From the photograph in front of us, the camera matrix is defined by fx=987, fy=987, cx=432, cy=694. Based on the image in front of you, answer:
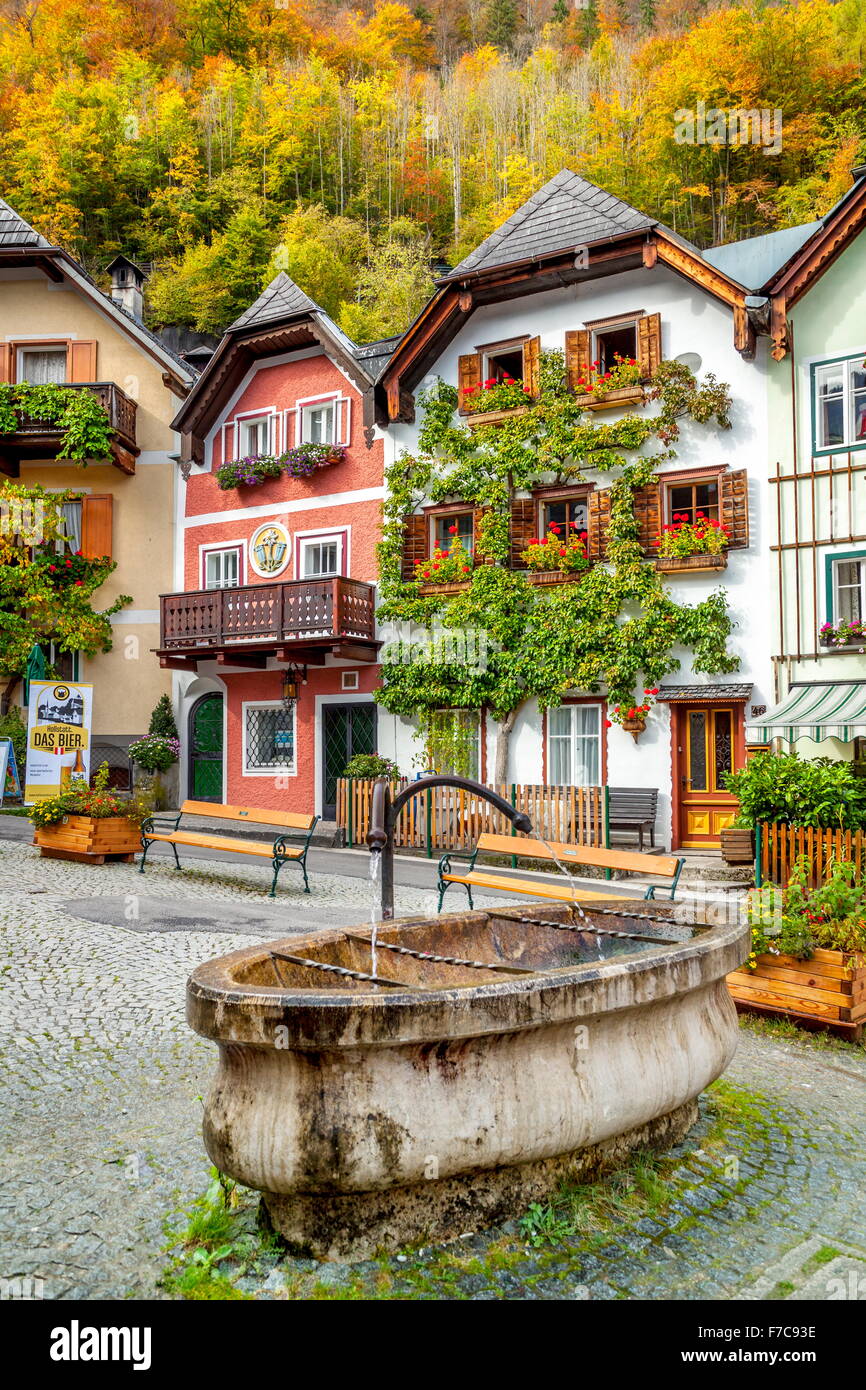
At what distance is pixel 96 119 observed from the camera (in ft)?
120

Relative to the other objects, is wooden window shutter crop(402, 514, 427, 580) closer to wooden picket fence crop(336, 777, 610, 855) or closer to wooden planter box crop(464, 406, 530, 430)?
wooden planter box crop(464, 406, 530, 430)

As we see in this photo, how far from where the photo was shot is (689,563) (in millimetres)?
16234

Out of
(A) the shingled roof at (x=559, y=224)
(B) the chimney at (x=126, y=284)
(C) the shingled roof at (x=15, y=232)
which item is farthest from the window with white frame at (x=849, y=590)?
(B) the chimney at (x=126, y=284)

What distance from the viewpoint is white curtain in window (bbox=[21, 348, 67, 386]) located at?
2405 cm

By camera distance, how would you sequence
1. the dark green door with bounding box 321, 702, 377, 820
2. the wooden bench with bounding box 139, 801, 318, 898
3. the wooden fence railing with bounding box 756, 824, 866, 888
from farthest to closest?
the dark green door with bounding box 321, 702, 377, 820 < the wooden bench with bounding box 139, 801, 318, 898 < the wooden fence railing with bounding box 756, 824, 866, 888

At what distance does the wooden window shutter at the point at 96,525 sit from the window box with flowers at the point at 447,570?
27.5 feet

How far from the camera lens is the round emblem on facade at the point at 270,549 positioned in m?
21.7

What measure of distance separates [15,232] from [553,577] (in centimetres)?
1608

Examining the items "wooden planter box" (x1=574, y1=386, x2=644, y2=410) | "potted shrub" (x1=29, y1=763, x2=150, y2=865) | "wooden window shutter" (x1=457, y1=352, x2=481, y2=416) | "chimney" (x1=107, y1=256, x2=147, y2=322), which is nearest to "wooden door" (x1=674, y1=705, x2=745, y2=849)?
"wooden planter box" (x1=574, y1=386, x2=644, y2=410)

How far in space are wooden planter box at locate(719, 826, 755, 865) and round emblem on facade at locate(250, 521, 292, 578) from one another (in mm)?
11833

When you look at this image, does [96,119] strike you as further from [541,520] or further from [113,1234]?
[113,1234]
